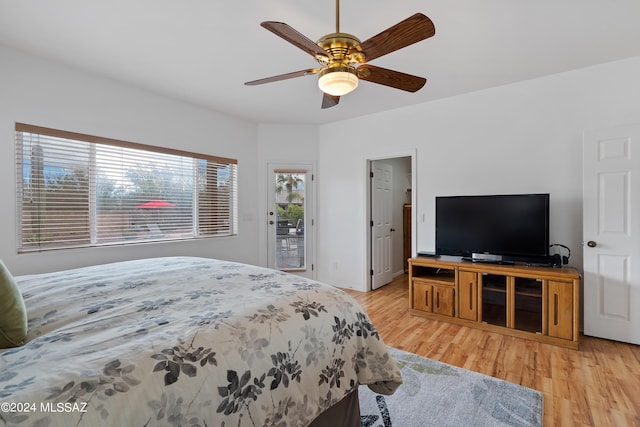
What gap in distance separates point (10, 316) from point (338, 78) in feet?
5.40

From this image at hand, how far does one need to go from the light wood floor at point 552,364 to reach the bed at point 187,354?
1258mm

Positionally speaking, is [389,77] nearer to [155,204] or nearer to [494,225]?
[494,225]

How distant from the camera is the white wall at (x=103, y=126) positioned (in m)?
2.46

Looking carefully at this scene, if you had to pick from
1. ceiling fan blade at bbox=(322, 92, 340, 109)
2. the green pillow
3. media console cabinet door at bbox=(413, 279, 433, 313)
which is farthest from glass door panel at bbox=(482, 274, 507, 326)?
the green pillow

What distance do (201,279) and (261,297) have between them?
0.52 meters

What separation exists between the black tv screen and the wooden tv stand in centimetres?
18

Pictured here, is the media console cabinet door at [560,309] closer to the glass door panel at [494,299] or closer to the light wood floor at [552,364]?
the light wood floor at [552,364]

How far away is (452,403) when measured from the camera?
1821 mm

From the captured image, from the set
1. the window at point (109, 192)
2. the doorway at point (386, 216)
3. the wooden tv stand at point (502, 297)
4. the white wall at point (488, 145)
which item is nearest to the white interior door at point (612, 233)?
the white wall at point (488, 145)

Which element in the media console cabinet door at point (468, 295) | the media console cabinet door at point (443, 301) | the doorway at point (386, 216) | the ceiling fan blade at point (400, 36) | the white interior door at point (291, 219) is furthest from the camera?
the white interior door at point (291, 219)

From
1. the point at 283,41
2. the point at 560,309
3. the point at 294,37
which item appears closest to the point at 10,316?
the point at 294,37

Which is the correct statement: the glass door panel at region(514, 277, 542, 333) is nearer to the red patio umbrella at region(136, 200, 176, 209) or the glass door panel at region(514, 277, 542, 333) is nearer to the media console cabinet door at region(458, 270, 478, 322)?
the media console cabinet door at region(458, 270, 478, 322)

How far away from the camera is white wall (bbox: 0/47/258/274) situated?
2459 millimetres

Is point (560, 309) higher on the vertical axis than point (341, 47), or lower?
lower
